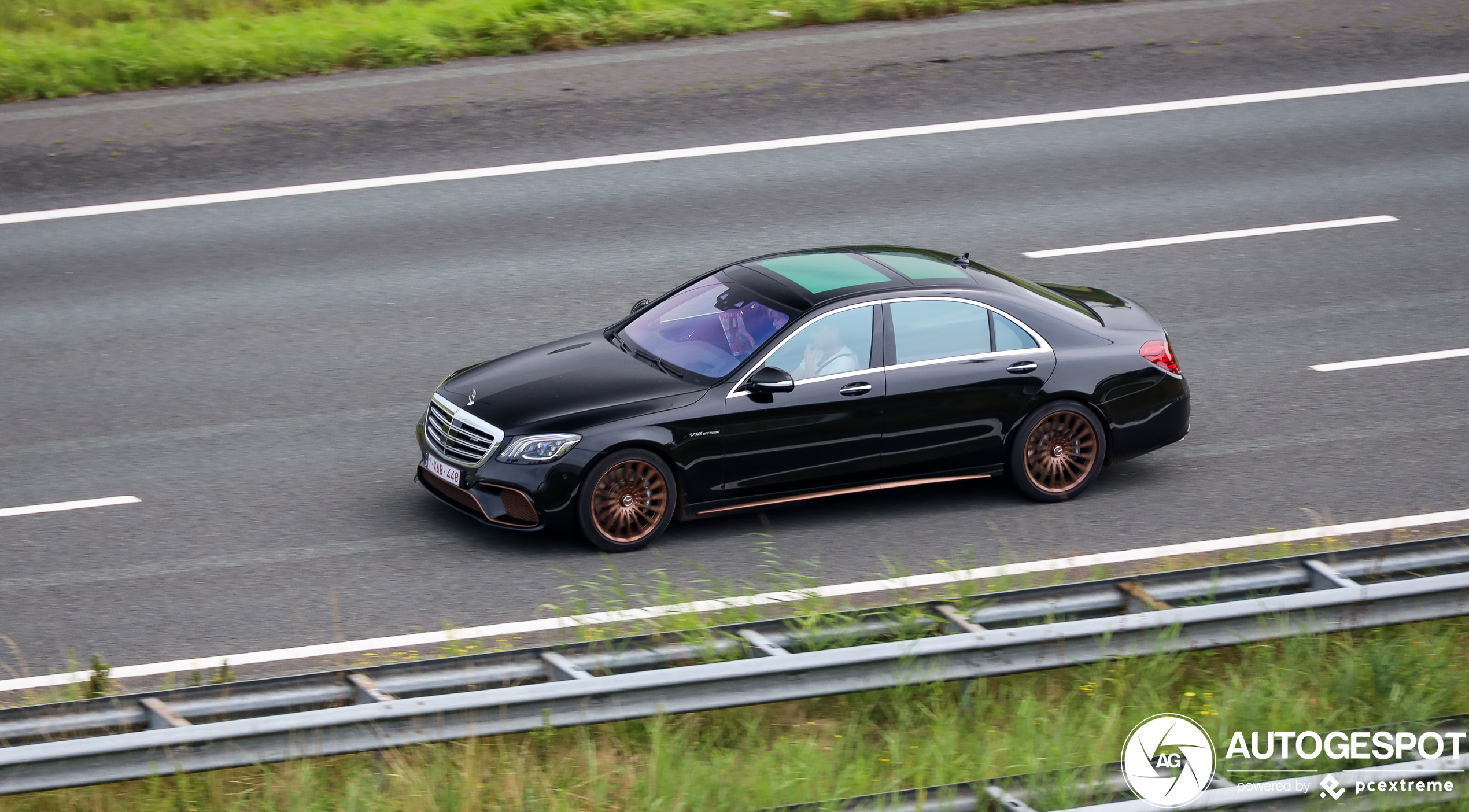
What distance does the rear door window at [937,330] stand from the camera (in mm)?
9422

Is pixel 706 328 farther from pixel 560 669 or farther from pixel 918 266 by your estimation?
pixel 560 669

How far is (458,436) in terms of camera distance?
29.6ft

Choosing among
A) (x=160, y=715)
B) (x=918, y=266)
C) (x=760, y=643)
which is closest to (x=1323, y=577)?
(x=760, y=643)

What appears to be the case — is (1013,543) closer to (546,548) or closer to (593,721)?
(546,548)

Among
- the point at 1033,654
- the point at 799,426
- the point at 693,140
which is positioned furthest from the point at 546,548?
the point at 693,140

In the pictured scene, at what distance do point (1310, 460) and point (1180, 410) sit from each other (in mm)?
960

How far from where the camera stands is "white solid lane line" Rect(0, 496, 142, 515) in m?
9.29

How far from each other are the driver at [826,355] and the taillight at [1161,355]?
201 cm

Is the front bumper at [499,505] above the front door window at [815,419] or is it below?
below

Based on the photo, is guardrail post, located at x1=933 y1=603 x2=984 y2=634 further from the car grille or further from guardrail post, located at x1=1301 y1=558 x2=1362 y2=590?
the car grille

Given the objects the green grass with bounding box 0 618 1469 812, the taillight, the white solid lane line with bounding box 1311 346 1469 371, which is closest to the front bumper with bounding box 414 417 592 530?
the green grass with bounding box 0 618 1469 812

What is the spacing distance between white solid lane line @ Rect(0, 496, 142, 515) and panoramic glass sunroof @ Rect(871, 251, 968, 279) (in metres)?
4.87

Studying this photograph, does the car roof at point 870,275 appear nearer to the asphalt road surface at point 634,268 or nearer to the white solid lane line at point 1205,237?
the asphalt road surface at point 634,268

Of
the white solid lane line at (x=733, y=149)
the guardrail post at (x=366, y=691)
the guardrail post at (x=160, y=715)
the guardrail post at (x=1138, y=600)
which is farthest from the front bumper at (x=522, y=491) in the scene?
the white solid lane line at (x=733, y=149)
